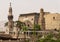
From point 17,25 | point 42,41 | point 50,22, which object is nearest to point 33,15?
point 50,22

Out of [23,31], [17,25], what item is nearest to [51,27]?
[17,25]

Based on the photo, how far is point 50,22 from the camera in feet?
157

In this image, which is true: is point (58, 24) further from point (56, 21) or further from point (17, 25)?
point (17, 25)

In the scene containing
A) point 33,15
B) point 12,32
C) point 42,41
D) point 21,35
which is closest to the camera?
point 42,41

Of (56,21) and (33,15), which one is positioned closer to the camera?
(56,21)

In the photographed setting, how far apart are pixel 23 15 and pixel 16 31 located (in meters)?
19.0

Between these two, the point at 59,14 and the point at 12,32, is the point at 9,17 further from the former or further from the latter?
the point at 59,14

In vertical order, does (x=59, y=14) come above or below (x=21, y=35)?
above

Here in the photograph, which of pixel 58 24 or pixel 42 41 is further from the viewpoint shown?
pixel 58 24

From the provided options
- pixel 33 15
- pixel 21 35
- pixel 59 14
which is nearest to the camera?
pixel 21 35

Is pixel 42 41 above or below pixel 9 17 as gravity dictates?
below

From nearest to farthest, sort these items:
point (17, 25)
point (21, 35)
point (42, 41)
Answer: point (42, 41) < point (21, 35) < point (17, 25)

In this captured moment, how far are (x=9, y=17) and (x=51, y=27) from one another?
10331mm

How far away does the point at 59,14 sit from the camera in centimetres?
4562
